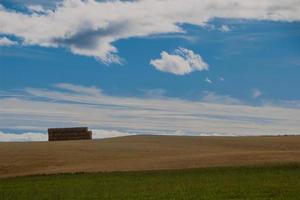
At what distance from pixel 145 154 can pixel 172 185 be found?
2956cm

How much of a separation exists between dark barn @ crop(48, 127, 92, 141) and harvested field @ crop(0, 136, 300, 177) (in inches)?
240

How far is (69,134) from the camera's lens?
85188mm

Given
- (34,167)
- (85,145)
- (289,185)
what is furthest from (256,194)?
(85,145)

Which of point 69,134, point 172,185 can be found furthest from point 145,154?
point 172,185

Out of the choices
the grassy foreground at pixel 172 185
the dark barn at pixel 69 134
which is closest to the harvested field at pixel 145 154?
the grassy foreground at pixel 172 185

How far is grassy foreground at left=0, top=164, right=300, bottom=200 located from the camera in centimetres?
2888

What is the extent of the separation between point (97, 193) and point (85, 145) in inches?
1618

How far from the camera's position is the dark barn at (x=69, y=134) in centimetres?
8488

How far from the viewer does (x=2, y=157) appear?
196 ft

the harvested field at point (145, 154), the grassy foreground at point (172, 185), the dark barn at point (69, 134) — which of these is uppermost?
the dark barn at point (69, 134)

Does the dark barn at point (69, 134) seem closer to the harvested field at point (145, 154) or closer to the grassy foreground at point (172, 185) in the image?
the harvested field at point (145, 154)

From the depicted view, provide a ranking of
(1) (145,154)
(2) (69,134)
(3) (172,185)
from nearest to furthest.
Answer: (3) (172,185) → (1) (145,154) → (2) (69,134)

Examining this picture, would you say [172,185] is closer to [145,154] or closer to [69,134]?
[145,154]

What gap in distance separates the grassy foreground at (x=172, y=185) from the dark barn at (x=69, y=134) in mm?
39193
